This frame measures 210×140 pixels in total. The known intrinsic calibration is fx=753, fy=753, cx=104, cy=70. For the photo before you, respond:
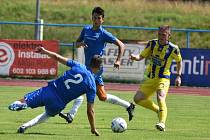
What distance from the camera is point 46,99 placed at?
12.3 meters

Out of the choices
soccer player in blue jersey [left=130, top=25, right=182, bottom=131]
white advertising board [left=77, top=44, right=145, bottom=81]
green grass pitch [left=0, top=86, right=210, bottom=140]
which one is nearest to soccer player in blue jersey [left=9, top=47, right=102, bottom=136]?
green grass pitch [left=0, top=86, right=210, bottom=140]

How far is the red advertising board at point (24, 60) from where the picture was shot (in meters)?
29.3

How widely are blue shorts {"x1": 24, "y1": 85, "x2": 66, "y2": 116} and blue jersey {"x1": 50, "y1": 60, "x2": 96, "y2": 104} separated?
98 millimetres

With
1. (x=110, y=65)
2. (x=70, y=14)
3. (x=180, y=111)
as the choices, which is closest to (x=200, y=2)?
(x=70, y=14)

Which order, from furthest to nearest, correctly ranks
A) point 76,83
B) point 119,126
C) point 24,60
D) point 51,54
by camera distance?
point 24,60 → point 119,126 → point 76,83 → point 51,54

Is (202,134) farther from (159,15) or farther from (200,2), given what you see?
(200,2)

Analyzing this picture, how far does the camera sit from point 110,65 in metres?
29.4

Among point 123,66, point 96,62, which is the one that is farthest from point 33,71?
point 96,62

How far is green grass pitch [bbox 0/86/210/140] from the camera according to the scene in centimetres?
1252

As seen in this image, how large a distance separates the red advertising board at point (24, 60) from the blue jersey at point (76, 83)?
17030 millimetres

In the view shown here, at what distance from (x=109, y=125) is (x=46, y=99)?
263 centimetres

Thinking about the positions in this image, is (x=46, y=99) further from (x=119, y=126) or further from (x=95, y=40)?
(x=95, y=40)

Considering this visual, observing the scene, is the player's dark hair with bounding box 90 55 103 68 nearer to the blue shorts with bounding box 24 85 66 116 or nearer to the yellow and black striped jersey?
the blue shorts with bounding box 24 85 66 116

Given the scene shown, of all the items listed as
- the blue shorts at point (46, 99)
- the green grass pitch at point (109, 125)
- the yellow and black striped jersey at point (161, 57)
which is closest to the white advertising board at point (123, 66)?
the green grass pitch at point (109, 125)
